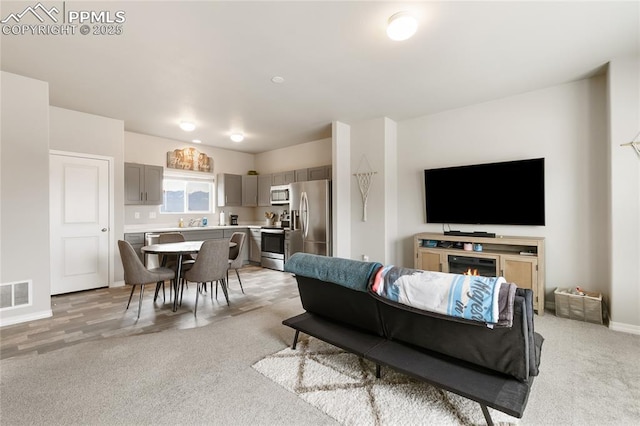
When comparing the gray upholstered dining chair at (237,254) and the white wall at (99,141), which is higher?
the white wall at (99,141)

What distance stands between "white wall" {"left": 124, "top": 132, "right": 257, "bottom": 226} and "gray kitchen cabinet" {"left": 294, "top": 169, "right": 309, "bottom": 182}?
1.88 metres

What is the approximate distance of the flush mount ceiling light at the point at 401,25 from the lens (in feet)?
7.38

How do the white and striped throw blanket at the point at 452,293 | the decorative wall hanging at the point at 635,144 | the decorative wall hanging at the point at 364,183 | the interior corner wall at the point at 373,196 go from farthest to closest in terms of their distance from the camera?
1. the decorative wall hanging at the point at 364,183
2. the interior corner wall at the point at 373,196
3. the decorative wall hanging at the point at 635,144
4. the white and striped throw blanket at the point at 452,293

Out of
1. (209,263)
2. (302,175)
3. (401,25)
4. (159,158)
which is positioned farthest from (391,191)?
(159,158)

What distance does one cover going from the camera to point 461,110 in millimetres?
4340

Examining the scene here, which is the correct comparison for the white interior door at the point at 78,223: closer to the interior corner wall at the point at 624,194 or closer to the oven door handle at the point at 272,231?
the oven door handle at the point at 272,231

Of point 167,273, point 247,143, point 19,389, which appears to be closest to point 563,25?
point 167,273

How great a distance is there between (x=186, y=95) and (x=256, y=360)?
11.1 feet

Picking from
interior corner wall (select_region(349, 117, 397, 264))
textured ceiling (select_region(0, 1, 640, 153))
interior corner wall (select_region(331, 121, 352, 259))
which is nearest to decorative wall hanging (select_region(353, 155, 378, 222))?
interior corner wall (select_region(349, 117, 397, 264))

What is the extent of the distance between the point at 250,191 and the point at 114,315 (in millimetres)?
4181

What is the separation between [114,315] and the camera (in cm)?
342

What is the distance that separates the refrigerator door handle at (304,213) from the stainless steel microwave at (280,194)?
0.60 m

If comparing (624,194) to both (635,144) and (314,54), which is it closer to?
(635,144)

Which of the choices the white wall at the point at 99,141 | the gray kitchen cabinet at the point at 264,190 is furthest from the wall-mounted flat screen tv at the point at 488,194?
the white wall at the point at 99,141
